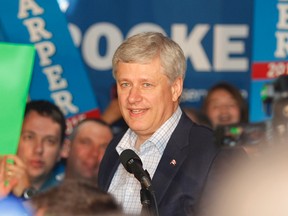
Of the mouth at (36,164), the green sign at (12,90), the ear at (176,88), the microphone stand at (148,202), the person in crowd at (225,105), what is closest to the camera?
the microphone stand at (148,202)

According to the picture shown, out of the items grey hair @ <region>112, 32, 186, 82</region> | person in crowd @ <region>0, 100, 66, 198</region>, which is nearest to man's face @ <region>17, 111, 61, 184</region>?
person in crowd @ <region>0, 100, 66, 198</region>

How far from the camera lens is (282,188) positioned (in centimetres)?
225

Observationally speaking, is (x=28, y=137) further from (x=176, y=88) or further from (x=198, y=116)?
(x=176, y=88)

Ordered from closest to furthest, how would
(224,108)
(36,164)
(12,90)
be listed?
1. (12,90)
2. (36,164)
3. (224,108)

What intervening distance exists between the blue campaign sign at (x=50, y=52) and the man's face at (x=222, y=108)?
930 mm

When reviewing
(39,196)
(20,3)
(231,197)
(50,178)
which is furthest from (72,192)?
(20,3)

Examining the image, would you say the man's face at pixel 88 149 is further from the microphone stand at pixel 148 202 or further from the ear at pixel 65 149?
the microphone stand at pixel 148 202

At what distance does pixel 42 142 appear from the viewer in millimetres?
5957

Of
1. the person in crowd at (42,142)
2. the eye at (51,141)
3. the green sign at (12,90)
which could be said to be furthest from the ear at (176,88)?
the eye at (51,141)

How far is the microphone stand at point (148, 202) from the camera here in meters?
3.21

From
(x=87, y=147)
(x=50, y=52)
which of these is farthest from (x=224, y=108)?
(x=50, y=52)

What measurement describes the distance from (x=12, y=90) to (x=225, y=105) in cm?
239

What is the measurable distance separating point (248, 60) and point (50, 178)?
2198 mm

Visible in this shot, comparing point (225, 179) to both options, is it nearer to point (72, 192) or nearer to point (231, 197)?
point (231, 197)
